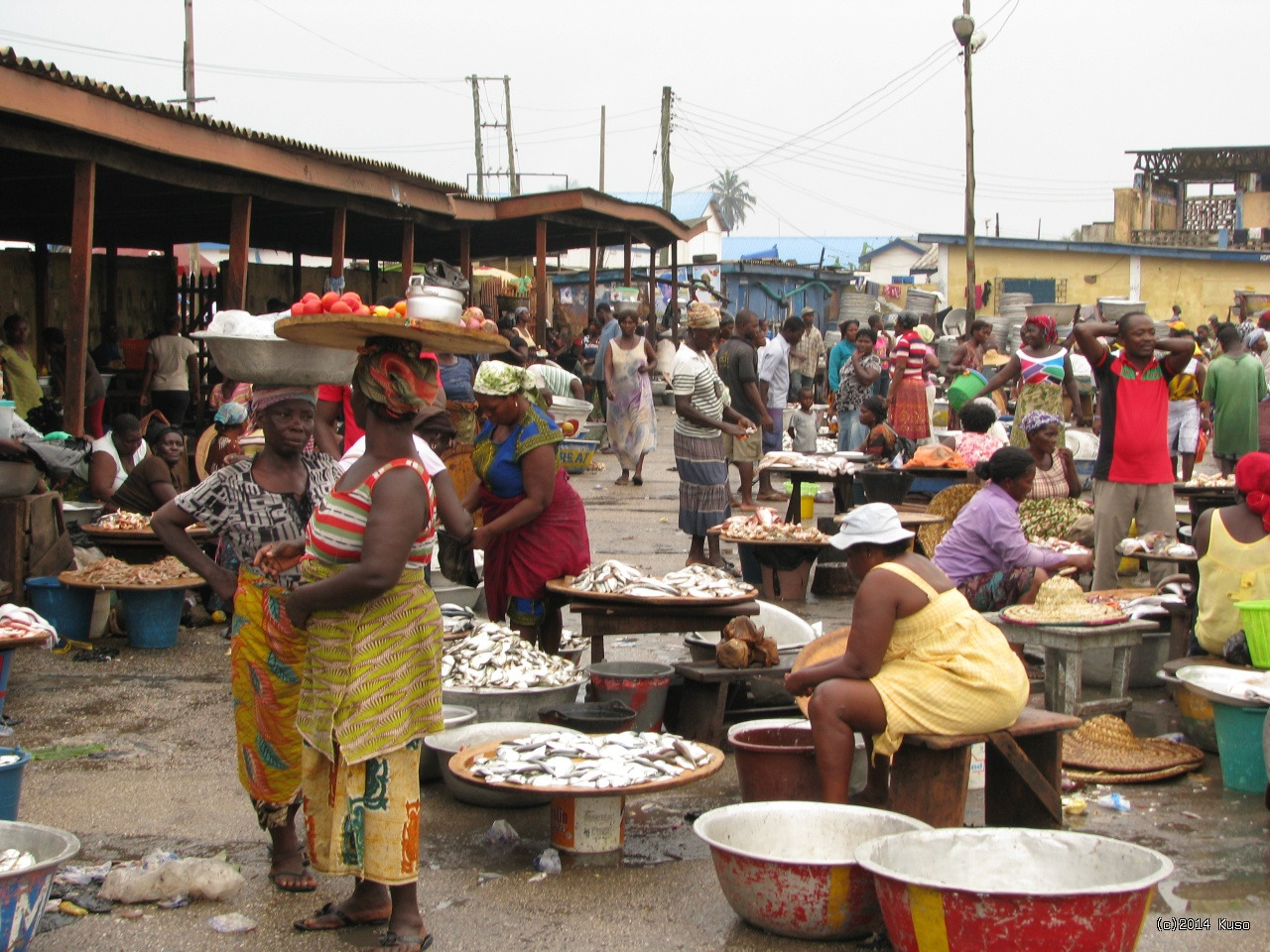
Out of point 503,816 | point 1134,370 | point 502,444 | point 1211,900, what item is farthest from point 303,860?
point 1134,370

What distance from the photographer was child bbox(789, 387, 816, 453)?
616 inches

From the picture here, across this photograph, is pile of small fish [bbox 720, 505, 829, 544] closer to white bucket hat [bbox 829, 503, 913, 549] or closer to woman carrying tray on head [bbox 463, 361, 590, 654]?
woman carrying tray on head [bbox 463, 361, 590, 654]

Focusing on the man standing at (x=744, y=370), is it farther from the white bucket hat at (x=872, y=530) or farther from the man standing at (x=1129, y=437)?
the white bucket hat at (x=872, y=530)

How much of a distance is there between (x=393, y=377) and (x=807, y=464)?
7.74m

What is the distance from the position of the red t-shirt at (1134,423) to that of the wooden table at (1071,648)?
2.09m

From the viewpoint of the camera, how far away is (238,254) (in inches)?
487

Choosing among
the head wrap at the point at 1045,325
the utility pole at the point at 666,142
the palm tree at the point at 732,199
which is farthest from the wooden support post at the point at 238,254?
the palm tree at the point at 732,199

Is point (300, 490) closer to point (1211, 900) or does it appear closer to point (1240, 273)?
point (1211, 900)

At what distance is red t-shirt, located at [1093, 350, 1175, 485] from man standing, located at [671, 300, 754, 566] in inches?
105

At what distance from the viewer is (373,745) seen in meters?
3.86

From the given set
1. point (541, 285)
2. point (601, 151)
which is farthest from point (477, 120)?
point (541, 285)

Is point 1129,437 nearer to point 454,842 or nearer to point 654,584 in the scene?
point 654,584

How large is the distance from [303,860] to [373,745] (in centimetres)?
104

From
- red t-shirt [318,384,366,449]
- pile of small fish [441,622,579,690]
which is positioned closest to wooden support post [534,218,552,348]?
red t-shirt [318,384,366,449]
